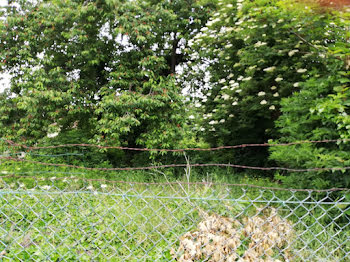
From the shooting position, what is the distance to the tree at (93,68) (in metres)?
5.45

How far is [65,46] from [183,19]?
2.67m

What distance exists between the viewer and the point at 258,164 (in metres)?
6.20

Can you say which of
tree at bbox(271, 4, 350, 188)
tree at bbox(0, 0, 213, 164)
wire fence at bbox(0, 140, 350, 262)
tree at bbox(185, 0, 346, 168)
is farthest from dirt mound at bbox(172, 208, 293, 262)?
tree at bbox(0, 0, 213, 164)

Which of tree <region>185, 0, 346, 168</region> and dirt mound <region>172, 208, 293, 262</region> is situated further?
tree <region>185, 0, 346, 168</region>

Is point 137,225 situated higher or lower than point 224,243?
higher

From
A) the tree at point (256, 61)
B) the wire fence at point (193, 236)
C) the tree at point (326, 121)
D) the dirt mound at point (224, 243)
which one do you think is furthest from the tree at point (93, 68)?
the dirt mound at point (224, 243)

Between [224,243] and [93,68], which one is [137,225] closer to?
[224,243]

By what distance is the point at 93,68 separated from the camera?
6.46m

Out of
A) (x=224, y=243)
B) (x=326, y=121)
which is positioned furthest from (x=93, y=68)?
(x=224, y=243)

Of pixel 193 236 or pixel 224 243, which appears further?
pixel 193 236

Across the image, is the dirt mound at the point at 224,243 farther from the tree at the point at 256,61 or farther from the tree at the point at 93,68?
the tree at the point at 93,68

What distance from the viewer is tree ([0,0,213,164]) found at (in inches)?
215

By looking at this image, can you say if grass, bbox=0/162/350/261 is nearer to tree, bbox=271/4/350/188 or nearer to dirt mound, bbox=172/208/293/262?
dirt mound, bbox=172/208/293/262

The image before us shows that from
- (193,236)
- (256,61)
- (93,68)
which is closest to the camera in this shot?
(193,236)
